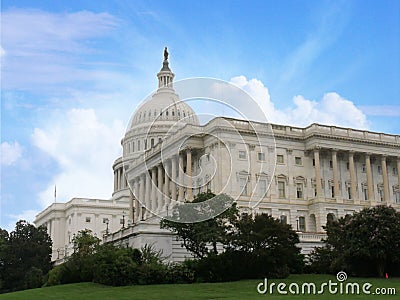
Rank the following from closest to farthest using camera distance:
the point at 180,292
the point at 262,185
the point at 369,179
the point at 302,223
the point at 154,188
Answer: the point at 180,292 → the point at 262,185 → the point at 302,223 → the point at 369,179 → the point at 154,188

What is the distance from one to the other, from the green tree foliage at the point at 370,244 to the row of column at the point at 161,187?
2890 centimetres

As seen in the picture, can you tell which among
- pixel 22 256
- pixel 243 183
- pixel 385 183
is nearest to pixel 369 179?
pixel 385 183

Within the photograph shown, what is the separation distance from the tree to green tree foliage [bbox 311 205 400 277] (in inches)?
334

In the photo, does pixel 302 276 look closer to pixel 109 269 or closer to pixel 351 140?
pixel 109 269

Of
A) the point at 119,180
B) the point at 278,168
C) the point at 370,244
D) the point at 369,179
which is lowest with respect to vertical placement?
the point at 370,244

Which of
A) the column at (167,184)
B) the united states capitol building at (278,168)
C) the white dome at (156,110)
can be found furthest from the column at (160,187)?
the white dome at (156,110)

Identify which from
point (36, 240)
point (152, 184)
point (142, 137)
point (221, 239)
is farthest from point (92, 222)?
point (221, 239)

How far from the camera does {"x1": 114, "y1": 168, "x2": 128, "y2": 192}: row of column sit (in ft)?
415

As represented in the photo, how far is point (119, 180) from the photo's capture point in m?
130

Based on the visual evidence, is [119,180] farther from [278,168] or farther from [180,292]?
[180,292]

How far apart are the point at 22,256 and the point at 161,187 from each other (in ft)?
A: 74.0

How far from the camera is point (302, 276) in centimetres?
4394

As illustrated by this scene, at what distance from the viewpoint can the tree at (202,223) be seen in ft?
152

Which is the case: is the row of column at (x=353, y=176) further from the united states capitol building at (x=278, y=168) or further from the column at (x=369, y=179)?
the united states capitol building at (x=278, y=168)
